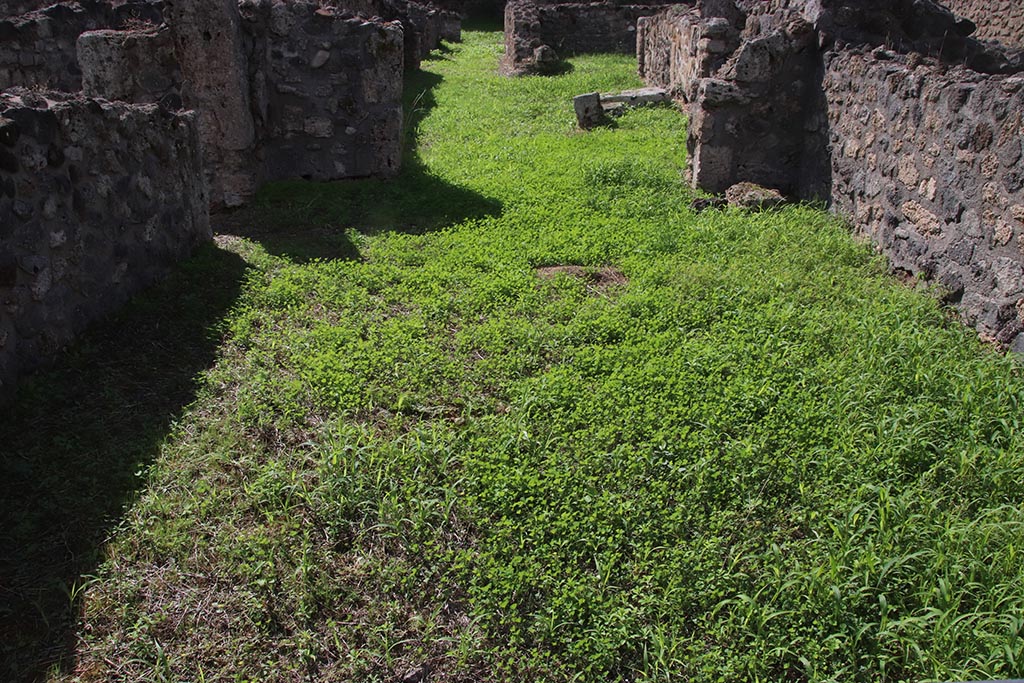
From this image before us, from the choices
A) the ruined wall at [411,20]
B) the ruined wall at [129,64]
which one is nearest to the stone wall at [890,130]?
the ruined wall at [129,64]

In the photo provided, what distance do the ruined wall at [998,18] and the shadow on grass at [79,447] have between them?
1181cm

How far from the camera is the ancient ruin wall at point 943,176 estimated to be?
13.8 feet

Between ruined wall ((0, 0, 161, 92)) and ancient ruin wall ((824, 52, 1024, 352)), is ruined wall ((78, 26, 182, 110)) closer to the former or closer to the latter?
ruined wall ((0, 0, 161, 92))

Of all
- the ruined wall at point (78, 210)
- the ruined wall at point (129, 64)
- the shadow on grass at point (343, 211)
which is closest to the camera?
the ruined wall at point (78, 210)

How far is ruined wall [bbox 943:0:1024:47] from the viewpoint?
35.8 feet

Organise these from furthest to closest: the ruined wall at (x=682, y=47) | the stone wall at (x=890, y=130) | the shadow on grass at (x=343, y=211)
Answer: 1. the ruined wall at (x=682, y=47)
2. the shadow on grass at (x=343, y=211)
3. the stone wall at (x=890, y=130)

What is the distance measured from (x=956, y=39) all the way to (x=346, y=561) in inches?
300

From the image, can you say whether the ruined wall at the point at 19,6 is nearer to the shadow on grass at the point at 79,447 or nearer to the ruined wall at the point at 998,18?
the shadow on grass at the point at 79,447

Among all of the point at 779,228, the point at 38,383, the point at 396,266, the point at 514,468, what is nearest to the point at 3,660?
the point at 38,383

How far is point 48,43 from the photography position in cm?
780

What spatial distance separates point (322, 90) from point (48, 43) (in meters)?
3.20

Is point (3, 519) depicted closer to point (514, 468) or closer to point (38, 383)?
point (38, 383)

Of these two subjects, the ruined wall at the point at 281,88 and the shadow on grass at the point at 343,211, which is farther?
the ruined wall at the point at 281,88

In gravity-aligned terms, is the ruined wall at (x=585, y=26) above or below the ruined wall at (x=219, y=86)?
above
